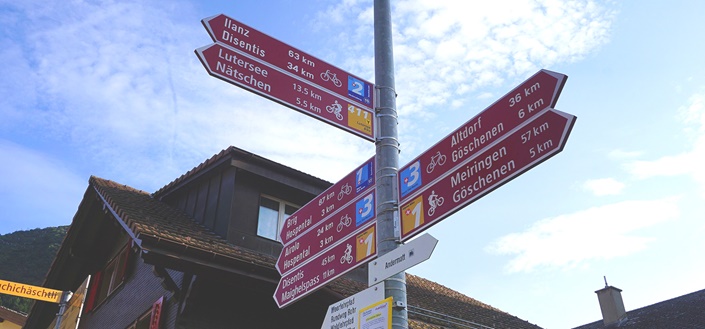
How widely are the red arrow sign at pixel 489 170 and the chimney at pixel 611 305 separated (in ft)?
67.7

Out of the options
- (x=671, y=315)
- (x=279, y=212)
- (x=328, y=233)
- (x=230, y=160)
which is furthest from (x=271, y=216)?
(x=671, y=315)

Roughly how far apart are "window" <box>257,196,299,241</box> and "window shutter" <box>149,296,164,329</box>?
2323 millimetres

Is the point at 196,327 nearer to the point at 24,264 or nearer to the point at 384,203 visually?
the point at 384,203

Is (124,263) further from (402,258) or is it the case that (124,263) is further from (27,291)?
(402,258)

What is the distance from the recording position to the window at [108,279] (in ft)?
43.0

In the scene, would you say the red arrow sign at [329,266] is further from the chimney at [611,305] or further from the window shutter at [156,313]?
the chimney at [611,305]

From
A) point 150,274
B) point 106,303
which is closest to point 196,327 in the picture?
point 150,274

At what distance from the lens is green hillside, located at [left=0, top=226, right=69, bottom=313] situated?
141 ft

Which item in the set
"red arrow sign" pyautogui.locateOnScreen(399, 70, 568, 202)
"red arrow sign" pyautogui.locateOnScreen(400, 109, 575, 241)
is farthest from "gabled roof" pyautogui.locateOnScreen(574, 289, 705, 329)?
"red arrow sign" pyautogui.locateOnScreen(400, 109, 575, 241)

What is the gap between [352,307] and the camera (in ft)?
13.8

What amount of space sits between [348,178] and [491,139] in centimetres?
154

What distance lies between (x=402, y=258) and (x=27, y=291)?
763cm

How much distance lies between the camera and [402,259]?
12.8 ft

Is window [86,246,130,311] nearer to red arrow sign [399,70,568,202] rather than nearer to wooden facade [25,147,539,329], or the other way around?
wooden facade [25,147,539,329]
